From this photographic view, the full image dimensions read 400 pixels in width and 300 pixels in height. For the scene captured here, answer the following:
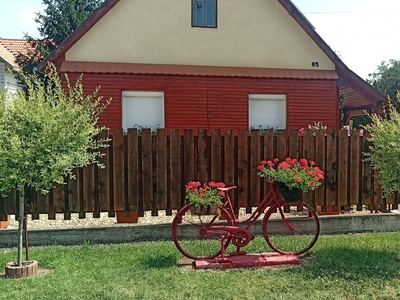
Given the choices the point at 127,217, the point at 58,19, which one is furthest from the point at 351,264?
the point at 58,19

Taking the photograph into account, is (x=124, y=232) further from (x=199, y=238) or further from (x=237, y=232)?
(x=237, y=232)

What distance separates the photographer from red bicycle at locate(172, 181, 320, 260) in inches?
184

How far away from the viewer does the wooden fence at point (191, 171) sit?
578 centimetres

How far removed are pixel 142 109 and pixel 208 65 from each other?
2.50m

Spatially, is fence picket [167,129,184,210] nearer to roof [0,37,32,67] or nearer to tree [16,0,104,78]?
tree [16,0,104,78]

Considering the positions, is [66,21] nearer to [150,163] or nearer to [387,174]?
[150,163]

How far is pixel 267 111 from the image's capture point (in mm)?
11766

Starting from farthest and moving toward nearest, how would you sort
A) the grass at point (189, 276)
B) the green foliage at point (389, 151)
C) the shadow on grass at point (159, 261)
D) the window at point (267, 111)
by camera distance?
the window at point (267, 111), the green foliage at point (389, 151), the shadow on grass at point (159, 261), the grass at point (189, 276)

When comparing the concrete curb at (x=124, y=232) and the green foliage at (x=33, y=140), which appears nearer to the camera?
the green foliage at (x=33, y=140)

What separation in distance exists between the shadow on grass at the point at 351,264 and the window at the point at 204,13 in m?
8.30

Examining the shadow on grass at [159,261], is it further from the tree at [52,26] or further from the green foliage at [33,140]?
the tree at [52,26]

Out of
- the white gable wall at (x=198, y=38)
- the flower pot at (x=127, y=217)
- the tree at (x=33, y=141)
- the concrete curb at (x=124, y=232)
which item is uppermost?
the white gable wall at (x=198, y=38)

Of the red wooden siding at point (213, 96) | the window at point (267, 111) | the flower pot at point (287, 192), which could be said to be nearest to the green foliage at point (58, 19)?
the red wooden siding at point (213, 96)

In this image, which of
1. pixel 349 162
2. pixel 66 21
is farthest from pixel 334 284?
pixel 66 21
